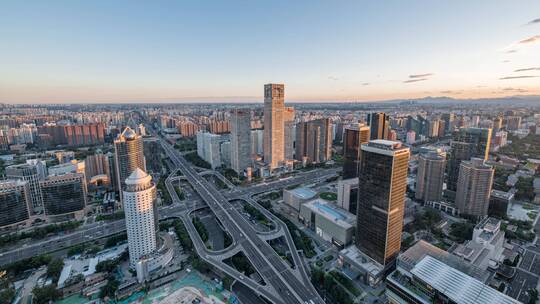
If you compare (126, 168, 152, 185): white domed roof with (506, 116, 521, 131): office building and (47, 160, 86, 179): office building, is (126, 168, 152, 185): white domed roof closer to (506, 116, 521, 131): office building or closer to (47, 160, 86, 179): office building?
(47, 160, 86, 179): office building

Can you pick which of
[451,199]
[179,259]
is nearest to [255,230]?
[179,259]

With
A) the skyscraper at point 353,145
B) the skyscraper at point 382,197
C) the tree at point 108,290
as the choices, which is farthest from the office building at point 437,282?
the tree at point 108,290

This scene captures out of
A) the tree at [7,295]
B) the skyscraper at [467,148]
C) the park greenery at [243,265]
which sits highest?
the skyscraper at [467,148]

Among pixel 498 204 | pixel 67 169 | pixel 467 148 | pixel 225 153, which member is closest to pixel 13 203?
pixel 67 169

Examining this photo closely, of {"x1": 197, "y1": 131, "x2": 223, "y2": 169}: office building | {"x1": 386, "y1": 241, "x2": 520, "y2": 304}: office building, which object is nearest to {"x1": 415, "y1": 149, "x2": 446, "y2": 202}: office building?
{"x1": 386, "y1": 241, "x2": 520, "y2": 304}: office building

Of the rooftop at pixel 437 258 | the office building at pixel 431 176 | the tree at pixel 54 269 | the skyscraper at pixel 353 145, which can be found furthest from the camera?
the skyscraper at pixel 353 145

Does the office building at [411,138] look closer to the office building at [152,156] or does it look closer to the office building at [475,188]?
the office building at [475,188]

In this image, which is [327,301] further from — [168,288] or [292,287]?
[168,288]
